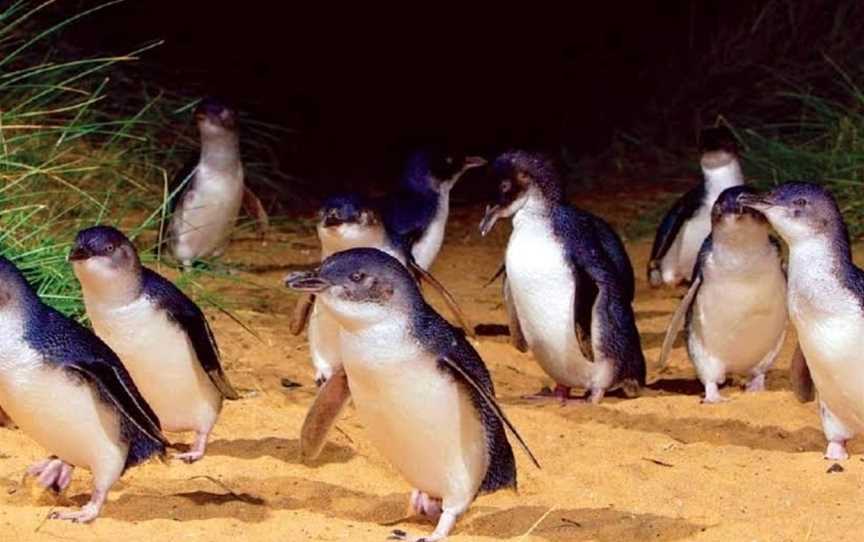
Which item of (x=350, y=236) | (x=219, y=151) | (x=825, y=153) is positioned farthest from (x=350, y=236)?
(x=825, y=153)

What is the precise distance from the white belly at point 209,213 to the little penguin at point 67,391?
11.9 feet

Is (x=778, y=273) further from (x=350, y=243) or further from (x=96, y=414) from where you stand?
(x=96, y=414)

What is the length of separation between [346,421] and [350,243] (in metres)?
0.84

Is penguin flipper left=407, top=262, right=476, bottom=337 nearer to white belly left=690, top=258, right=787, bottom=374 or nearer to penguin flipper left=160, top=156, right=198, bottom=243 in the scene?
white belly left=690, top=258, right=787, bottom=374

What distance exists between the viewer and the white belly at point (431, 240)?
8.23m

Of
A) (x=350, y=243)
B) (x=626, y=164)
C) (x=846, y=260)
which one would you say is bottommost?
(x=626, y=164)

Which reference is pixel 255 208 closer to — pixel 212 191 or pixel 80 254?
pixel 212 191

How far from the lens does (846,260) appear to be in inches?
219

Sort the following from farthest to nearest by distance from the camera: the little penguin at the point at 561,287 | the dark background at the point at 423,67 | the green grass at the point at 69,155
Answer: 1. the dark background at the point at 423,67
2. the green grass at the point at 69,155
3. the little penguin at the point at 561,287

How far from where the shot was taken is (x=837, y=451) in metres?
5.60

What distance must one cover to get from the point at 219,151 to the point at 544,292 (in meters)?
2.58

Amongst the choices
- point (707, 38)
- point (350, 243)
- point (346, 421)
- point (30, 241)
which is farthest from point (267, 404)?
point (707, 38)

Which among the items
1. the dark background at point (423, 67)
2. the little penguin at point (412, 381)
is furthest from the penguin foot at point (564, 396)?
the dark background at point (423, 67)

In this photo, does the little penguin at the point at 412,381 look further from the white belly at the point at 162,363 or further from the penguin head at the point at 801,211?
the penguin head at the point at 801,211
